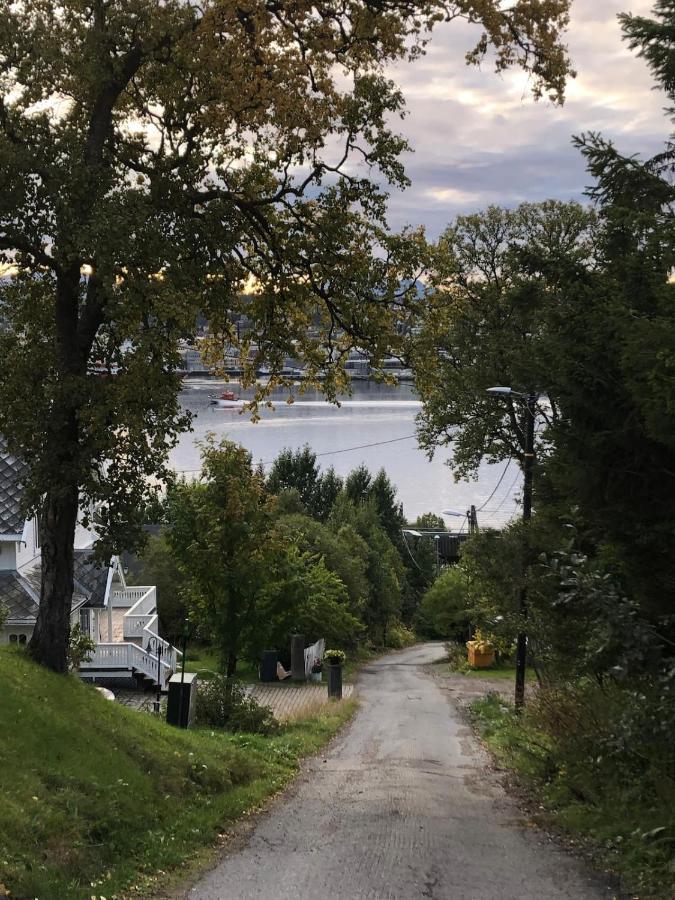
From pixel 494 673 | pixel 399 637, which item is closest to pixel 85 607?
pixel 494 673

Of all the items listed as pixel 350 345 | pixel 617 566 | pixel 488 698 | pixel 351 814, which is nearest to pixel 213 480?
pixel 350 345

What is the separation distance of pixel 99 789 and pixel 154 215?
6.83 m

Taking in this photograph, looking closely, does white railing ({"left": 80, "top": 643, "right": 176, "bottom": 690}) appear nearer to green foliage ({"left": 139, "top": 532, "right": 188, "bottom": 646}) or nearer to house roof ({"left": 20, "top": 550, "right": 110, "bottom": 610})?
house roof ({"left": 20, "top": 550, "right": 110, "bottom": 610})

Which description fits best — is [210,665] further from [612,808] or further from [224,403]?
[224,403]

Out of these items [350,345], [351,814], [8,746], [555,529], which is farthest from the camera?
[350,345]

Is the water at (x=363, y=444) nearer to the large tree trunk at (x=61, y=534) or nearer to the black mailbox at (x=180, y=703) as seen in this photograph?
the black mailbox at (x=180, y=703)

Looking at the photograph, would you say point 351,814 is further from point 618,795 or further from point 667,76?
point 667,76

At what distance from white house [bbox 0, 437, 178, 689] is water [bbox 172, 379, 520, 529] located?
162 feet

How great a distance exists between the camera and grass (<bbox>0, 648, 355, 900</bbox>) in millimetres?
7945

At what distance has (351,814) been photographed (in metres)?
11.3

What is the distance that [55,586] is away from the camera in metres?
13.2

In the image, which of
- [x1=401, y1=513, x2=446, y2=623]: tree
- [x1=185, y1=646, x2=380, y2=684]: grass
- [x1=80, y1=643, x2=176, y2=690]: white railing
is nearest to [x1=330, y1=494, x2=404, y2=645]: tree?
[x1=185, y1=646, x2=380, y2=684]: grass

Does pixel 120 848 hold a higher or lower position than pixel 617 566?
lower

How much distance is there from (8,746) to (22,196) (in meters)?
6.39
